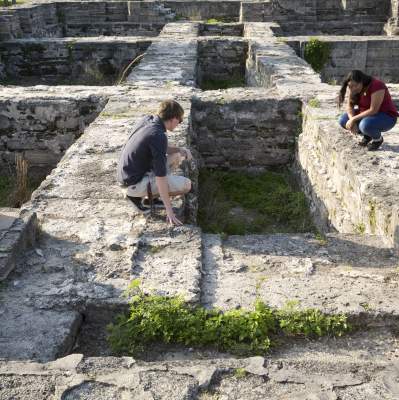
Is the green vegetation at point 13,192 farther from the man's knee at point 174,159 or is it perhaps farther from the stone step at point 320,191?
the stone step at point 320,191

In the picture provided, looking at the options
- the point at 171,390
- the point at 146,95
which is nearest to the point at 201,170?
the point at 146,95

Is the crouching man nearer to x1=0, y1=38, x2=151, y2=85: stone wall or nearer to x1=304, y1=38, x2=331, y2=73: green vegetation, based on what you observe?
x1=0, y1=38, x2=151, y2=85: stone wall

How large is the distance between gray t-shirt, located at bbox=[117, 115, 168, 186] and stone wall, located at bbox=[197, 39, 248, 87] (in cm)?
696

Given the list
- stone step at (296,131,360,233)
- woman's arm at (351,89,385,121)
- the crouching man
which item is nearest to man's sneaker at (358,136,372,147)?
woman's arm at (351,89,385,121)

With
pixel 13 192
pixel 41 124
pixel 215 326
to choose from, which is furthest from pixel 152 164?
pixel 41 124

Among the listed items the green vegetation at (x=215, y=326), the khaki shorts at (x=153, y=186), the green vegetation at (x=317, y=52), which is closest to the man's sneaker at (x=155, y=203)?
the khaki shorts at (x=153, y=186)

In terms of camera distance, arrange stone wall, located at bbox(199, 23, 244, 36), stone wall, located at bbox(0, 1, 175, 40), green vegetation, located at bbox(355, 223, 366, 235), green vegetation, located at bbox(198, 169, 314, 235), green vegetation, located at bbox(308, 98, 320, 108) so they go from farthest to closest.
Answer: stone wall, located at bbox(0, 1, 175, 40)
stone wall, located at bbox(199, 23, 244, 36)
green vegetation, located at bbox(308, 98, 320, 108)
green vegetation, located at bbox(198, 169, 314, 235)
green vegetation, located at bbox(355, 223, 366, 235)

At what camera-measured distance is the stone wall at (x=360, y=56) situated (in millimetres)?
10758

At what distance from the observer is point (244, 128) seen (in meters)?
7.03

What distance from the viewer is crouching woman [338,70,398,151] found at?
15.9 ft

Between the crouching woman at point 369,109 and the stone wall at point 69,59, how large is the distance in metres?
6.80

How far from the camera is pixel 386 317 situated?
3.01 m

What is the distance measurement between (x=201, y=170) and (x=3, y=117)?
2.75 m

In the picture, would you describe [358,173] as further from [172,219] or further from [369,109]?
[172,219]
